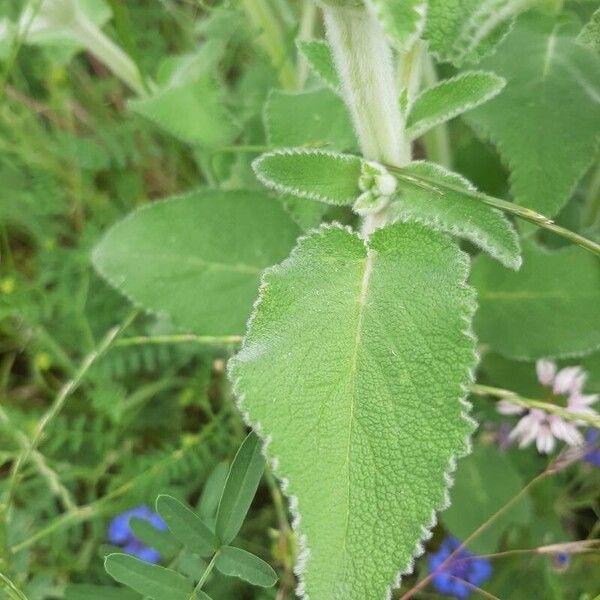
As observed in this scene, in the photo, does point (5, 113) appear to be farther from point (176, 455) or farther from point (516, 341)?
point (516, 341)

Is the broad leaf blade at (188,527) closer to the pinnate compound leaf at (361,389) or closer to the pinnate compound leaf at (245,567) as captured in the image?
the pinnate compound leaf at (245,567)

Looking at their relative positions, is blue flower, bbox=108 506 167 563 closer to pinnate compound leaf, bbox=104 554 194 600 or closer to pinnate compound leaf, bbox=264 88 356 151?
pinnate compound leaf, bbox=104 554 194 600

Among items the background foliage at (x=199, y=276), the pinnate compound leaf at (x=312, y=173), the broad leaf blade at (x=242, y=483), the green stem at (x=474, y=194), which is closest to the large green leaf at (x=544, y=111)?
the background foliage at (x=199, y=276)

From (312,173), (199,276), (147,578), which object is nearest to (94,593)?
(147,578)

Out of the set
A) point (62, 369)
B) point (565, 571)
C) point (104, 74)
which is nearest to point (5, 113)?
point (104, 74)

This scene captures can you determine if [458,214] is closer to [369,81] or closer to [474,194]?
[474,194]

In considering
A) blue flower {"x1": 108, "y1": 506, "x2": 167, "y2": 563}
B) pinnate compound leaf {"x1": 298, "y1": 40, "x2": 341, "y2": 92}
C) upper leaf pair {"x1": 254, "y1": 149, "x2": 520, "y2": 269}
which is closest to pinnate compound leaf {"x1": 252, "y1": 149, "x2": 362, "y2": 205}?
upper leaf pair {"x1": 254, "y1": 149, "x2": 520, "y2": 269}
